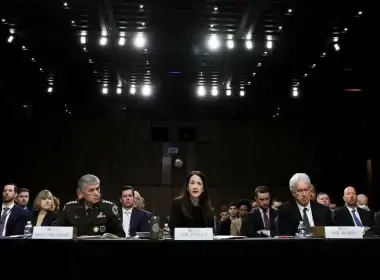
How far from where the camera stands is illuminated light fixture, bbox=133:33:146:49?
833cm

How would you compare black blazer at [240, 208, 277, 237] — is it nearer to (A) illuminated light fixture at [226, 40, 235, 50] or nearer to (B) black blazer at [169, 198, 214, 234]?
(B) black blazer at [169, 198, 214, 234]

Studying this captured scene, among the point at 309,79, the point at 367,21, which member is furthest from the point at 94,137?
the point at 367,21

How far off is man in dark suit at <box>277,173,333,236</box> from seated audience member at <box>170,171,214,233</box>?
0.56 meters

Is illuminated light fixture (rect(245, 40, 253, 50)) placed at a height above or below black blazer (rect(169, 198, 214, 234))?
above

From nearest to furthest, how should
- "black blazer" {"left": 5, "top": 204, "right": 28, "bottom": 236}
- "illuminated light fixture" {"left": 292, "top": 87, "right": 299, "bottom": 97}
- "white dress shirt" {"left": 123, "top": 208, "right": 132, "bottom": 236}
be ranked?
"black blazer" {"left": 5, "top": 204, "right": 28, "bottom": 236} → "white dress shirt" {"left": 123, "top": 208, "right": 132, "bottom": 236} → "illuminated light fixture" {"left": 292, "top": 87, "right": 299, "bottom": 97}

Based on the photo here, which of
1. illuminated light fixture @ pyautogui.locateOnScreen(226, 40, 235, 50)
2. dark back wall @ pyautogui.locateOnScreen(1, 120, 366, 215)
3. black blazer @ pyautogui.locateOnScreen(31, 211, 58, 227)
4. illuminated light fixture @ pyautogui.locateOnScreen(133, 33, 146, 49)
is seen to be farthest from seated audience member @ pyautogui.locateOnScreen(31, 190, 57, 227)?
dark back wall @ pyautogui.locateOnScreen(1, 120, 366, 215)

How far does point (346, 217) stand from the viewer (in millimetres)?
5312

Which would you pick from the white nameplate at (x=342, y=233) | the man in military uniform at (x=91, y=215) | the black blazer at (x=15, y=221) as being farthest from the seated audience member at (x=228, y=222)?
the white nameplate at (x=342, y=233)

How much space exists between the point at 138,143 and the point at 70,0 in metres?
6.44

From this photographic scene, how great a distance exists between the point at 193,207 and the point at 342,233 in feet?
4.06

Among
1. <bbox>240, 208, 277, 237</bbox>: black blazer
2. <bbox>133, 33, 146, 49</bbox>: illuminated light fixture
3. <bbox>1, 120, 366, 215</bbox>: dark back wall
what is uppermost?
<bbox>133, 33, 146, 49</bbox>: illuminated light fixture

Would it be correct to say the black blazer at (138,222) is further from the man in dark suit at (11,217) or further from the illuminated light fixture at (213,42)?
the illuminated light fixture at (213,42)
